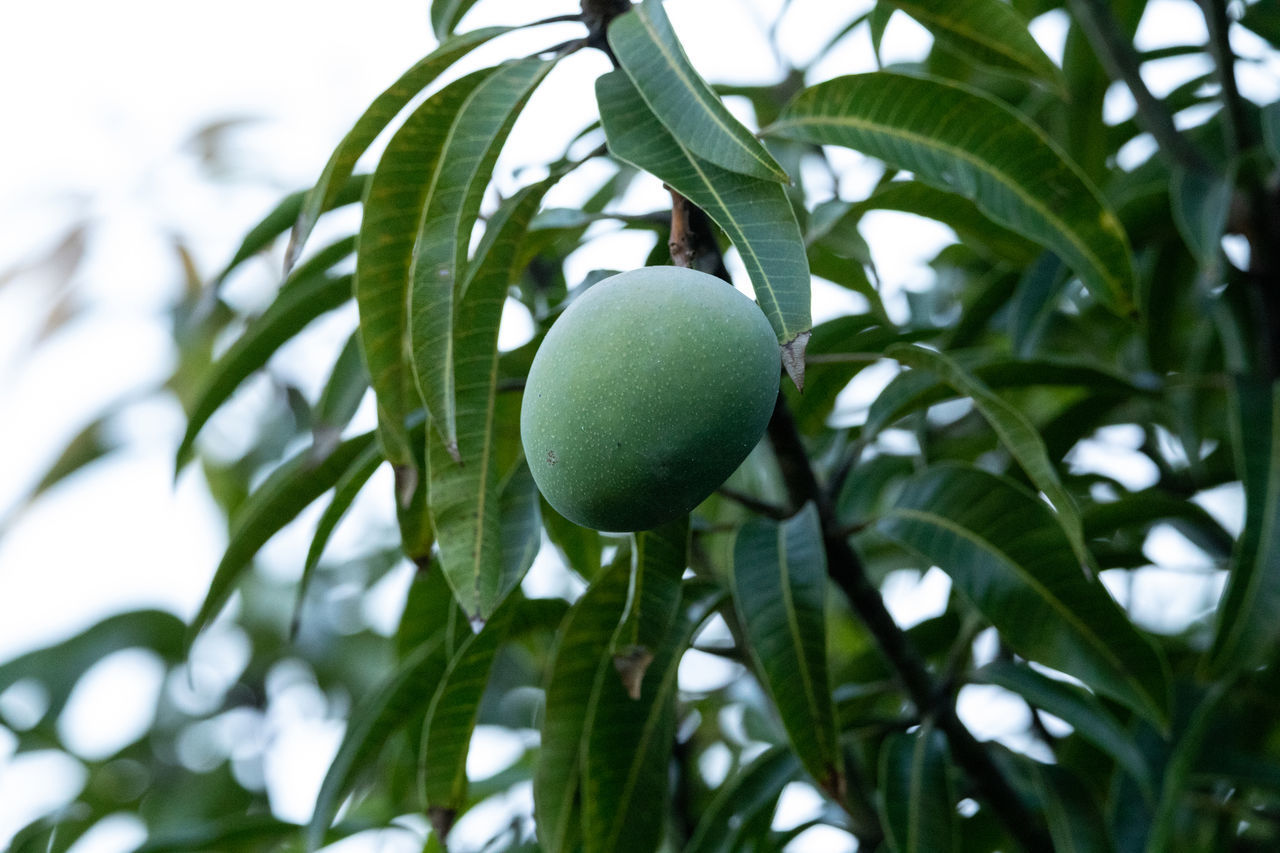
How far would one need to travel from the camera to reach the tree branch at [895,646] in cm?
93

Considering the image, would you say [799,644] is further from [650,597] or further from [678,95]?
[678,95]

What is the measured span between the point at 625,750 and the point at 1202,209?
825 millimetres

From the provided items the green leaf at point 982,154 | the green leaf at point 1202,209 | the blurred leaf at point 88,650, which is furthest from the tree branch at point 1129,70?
the blurred leaf at point 88,650

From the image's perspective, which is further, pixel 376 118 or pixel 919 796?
pixel 919 796

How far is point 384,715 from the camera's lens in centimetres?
111

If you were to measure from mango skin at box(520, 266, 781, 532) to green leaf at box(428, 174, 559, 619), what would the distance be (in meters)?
0.14

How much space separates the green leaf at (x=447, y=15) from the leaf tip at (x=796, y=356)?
1.85ft

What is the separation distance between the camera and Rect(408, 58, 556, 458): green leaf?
694 millimetres

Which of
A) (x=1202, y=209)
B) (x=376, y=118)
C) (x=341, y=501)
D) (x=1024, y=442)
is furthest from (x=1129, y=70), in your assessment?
(x=341, y=501)

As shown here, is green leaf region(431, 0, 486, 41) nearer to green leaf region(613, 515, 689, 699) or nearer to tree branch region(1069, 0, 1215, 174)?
green leaf region(613, 515, 689, 699)

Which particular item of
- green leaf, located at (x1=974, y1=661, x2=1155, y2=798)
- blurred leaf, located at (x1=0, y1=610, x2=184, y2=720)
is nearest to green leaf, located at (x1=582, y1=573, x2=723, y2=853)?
green leaf, located at (x1=974, y1=661, x2=1155, y2=798)

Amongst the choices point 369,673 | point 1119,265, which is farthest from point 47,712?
point 1119,265

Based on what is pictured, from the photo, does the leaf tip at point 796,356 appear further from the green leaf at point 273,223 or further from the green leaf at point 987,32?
the green leaf at point 273,223

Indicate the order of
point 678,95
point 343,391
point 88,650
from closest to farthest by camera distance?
point 678,95 → point 343,391 → point 88,650
